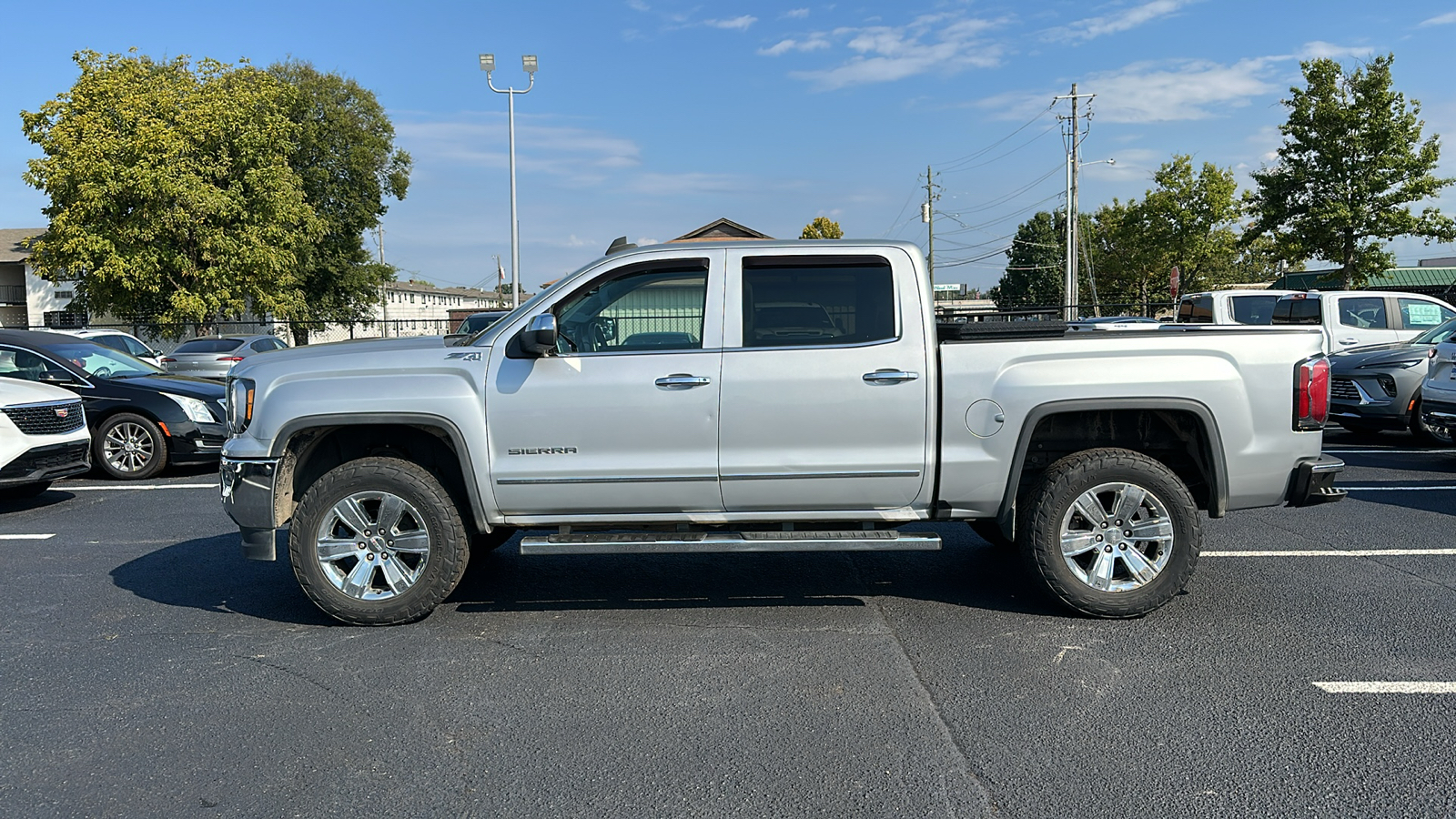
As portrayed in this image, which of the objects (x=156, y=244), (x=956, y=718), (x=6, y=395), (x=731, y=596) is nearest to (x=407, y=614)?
(x=731, y=596)

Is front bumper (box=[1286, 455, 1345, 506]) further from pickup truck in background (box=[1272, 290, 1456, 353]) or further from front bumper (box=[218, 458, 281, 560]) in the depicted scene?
pickup truck in background (box=[1272, 290, 1456, 353])

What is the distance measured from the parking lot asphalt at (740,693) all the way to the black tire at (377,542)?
167 millimetres

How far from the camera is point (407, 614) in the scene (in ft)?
17.0

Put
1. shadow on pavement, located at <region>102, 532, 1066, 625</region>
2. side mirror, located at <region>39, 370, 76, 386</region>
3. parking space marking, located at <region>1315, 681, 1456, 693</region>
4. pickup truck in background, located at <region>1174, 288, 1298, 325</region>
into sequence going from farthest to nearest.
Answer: pickup truck in background, located at <region>1174, 288, 1298, 325</region> → side mirror, located at <region>39, 370, 76, 386</region> → shadow on pavement, located at <region>102, 532, 1066, 625</region> → parking space marking, located at <region>1315, 681, 1456, 693</region>

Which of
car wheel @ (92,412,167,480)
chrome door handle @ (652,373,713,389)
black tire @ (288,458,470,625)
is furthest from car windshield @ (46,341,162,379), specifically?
chrome door handle @ (652,373,713,389)

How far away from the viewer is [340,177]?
47.6 meters

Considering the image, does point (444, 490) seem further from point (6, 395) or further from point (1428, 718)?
point (6, 395)

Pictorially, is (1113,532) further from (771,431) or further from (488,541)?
(488,541)

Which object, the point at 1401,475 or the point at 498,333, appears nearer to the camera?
the point at 498,333

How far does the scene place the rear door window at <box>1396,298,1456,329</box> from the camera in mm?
14336

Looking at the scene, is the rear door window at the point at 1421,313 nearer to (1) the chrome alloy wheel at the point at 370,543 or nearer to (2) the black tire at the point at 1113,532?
(2) the black tire at the point at 1113,532

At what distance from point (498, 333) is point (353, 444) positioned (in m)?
1.14

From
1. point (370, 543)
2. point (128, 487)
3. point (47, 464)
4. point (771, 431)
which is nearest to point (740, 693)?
point (771, 431)

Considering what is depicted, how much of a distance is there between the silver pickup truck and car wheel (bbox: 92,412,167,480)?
6.43 m
